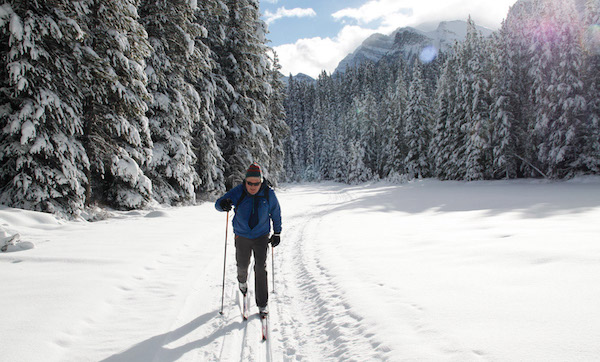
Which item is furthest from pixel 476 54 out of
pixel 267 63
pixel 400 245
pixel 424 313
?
pixel 424 313

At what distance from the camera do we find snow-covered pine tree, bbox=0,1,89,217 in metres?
8.44

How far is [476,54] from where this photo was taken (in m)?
30.9

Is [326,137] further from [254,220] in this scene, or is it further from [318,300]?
[254,220]

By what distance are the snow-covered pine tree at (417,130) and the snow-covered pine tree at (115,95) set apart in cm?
3560

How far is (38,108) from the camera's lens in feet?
28.5

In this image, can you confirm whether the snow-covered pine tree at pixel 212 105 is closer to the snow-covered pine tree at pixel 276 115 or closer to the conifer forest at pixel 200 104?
the conifer forest at pixel 200 104

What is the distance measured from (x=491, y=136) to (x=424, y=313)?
103 ft

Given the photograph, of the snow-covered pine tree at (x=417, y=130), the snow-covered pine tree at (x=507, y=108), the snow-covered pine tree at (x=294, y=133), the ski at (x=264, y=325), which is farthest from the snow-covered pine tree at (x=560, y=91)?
the snow-covered pine tree at (x=294, y=133)

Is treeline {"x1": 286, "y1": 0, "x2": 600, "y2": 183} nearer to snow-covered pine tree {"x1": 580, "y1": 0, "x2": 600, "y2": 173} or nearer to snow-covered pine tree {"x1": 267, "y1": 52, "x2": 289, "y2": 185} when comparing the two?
snow-covered pine tree {"x1": 580, "y1": 0, "x2": 600, "y2": 173}

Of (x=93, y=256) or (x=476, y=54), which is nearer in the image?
(x=93, y=256)

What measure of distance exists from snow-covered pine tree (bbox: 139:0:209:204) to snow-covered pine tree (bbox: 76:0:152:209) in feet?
6.41

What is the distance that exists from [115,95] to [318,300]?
1085cm

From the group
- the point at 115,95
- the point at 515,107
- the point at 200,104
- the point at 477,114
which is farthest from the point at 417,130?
the point at 115,95

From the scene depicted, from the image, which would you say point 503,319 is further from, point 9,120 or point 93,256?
point 9,120
